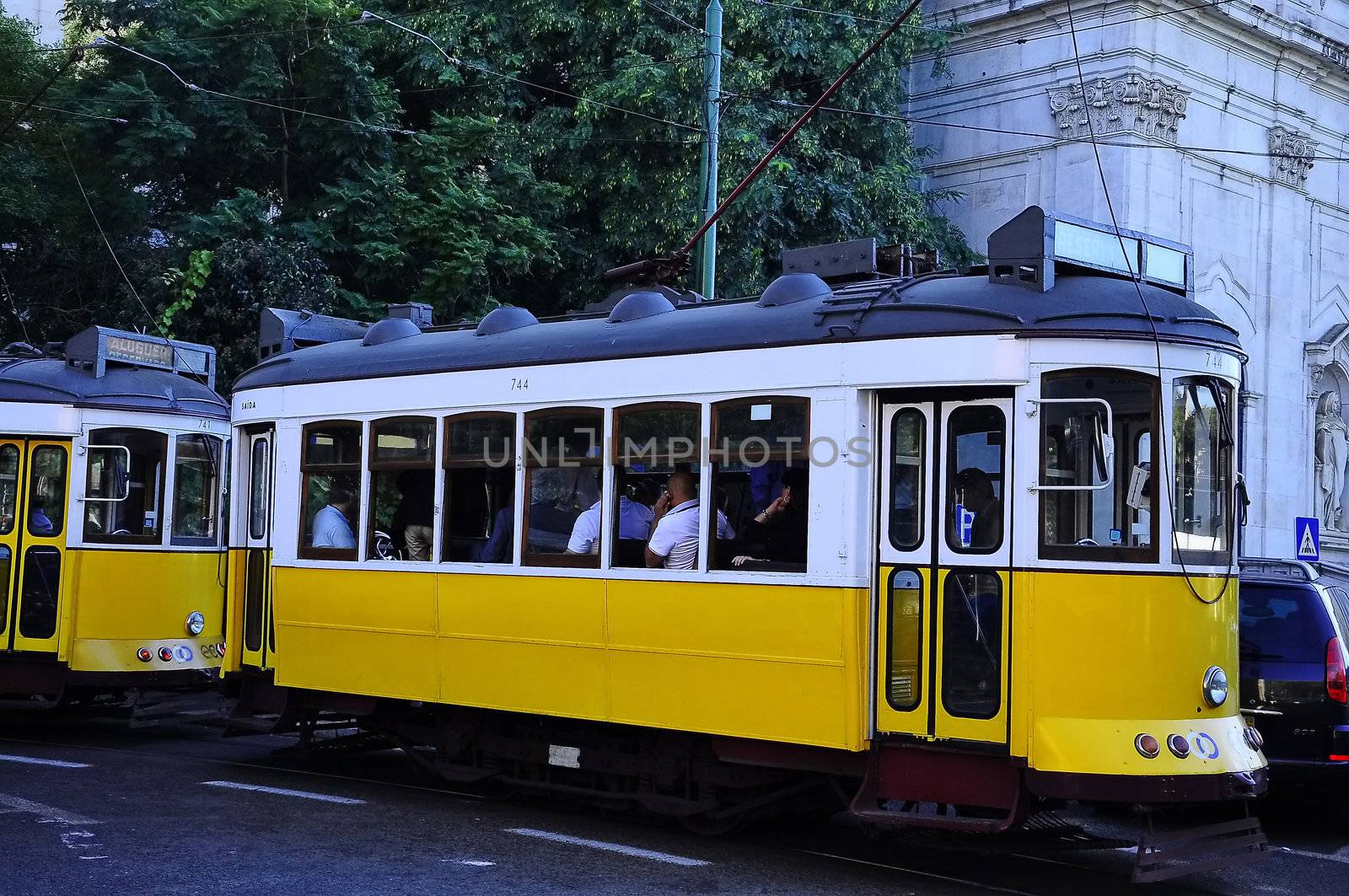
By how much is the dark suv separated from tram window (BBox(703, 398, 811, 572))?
126 inches

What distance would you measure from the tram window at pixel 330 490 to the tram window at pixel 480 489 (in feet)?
3.01

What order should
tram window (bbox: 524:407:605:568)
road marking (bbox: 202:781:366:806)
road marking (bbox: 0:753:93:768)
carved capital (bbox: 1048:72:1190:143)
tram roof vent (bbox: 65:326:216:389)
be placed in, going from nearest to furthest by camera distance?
tram window (bbox: 524:407:605:568) → road marking (bbox: 202:781:366:806) → road marking (bbox: 0:753:93:768) → tram roof vent (bbox: 65:326:216:389) → carved capital (bbox: 1048:72:1190:143)

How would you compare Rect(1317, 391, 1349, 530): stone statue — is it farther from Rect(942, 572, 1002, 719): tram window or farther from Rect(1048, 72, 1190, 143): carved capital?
Rect(942, 572, 1002, 719): tram window

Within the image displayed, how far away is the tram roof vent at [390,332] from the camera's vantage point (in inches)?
466

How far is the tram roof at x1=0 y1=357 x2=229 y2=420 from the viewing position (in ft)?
44.2

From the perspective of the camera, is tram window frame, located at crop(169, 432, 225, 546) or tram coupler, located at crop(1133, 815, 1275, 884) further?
tram window frame, located at crop(169, 432, 225, 546)

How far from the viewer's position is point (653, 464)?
377 inches

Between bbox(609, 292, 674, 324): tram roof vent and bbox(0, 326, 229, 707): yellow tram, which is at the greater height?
bbox(609, 292, 674, 324): tram roof vent

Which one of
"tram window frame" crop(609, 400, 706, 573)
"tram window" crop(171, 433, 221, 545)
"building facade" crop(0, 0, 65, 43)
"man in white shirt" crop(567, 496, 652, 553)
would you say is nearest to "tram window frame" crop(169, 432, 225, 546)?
"tram window" crop(171, 433, 221, 545)

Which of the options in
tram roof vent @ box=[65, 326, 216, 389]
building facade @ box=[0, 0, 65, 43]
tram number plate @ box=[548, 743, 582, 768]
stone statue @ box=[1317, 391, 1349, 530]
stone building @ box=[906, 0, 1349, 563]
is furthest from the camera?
building facade @ box=[0, 0, 65, 43]

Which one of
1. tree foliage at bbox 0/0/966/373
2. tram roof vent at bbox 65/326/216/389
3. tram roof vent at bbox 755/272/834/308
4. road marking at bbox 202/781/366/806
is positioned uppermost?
tree foliage at bbox 0/0/966/373

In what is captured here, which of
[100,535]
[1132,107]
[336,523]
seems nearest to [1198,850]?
[336,523]

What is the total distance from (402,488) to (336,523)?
0.69m

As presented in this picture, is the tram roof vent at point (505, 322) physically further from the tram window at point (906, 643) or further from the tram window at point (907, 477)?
the tram window at point (906, 643)
